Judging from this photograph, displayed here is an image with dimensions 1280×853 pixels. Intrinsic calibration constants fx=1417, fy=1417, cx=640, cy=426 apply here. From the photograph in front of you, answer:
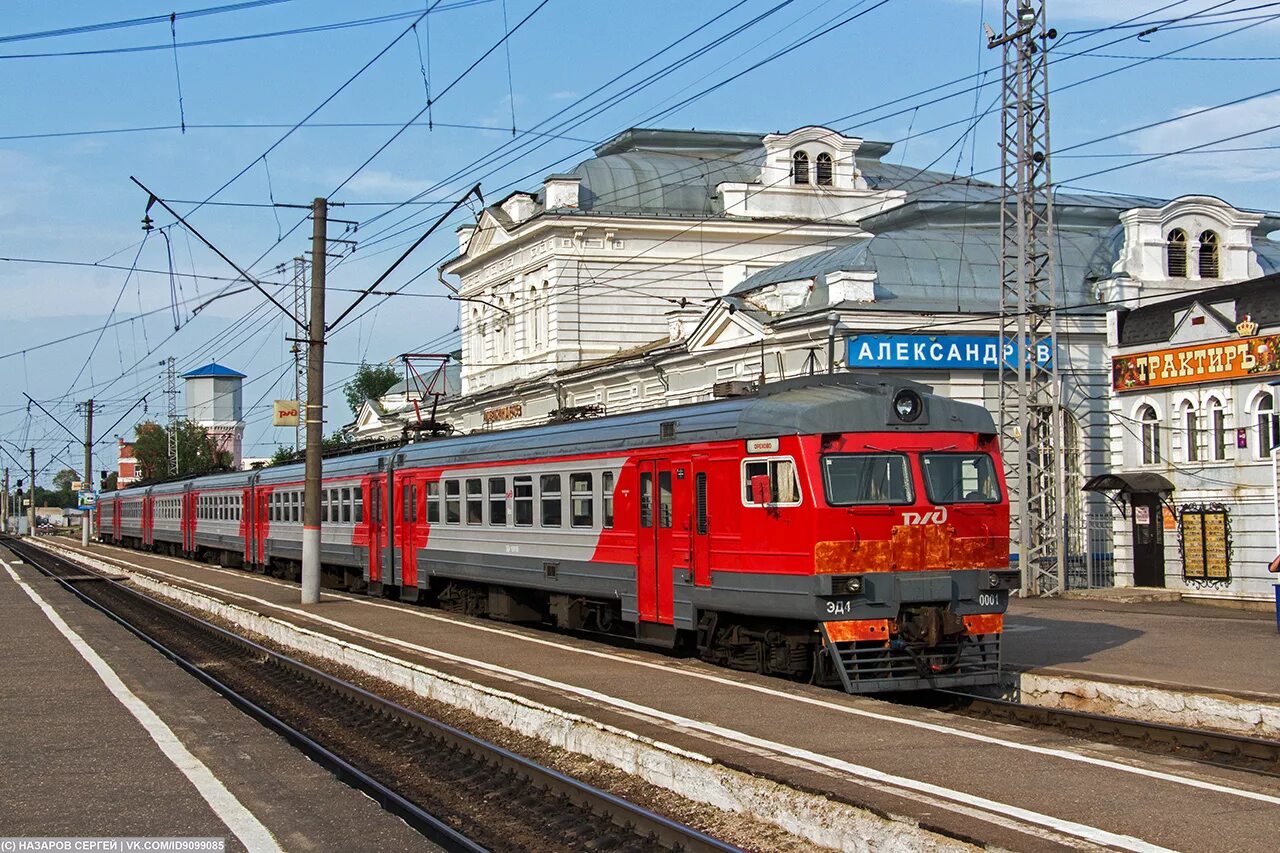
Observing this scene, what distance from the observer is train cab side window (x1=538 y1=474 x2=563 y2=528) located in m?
20.0

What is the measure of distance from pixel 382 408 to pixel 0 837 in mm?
65439

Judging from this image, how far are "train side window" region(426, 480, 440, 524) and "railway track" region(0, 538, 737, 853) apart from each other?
581cm

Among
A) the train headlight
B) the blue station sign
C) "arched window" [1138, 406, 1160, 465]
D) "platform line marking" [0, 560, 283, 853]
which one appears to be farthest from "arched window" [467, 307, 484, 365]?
the train headlight

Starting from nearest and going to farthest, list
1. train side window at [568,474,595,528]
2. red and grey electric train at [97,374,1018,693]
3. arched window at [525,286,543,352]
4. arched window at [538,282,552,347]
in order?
red and grey electric train at [97,374,1018,693], train side window at [568,474,595,528], arched window at [538,282,552,347], arched window at [525,286,543,352]

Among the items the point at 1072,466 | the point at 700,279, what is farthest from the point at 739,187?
the point at 1072,466

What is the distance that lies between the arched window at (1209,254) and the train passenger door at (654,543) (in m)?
28.6

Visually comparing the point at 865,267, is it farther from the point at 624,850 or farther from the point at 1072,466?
the point at 624,850

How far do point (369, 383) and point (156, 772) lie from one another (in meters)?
107

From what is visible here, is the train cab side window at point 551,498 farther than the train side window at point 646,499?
Yes

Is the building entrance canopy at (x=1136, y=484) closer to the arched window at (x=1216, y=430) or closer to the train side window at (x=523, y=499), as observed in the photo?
the arched window at (x=1216, y=430)

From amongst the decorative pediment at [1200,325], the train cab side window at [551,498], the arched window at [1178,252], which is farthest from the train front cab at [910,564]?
the arched window at [1178,252]

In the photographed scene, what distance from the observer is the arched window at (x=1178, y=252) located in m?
40.1

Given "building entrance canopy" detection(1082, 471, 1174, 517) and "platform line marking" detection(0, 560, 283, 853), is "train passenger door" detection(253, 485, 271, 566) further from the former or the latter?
"building entrance canopy" detection(1082, 471, 1174, 517)

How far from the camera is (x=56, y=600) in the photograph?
31.6 m
